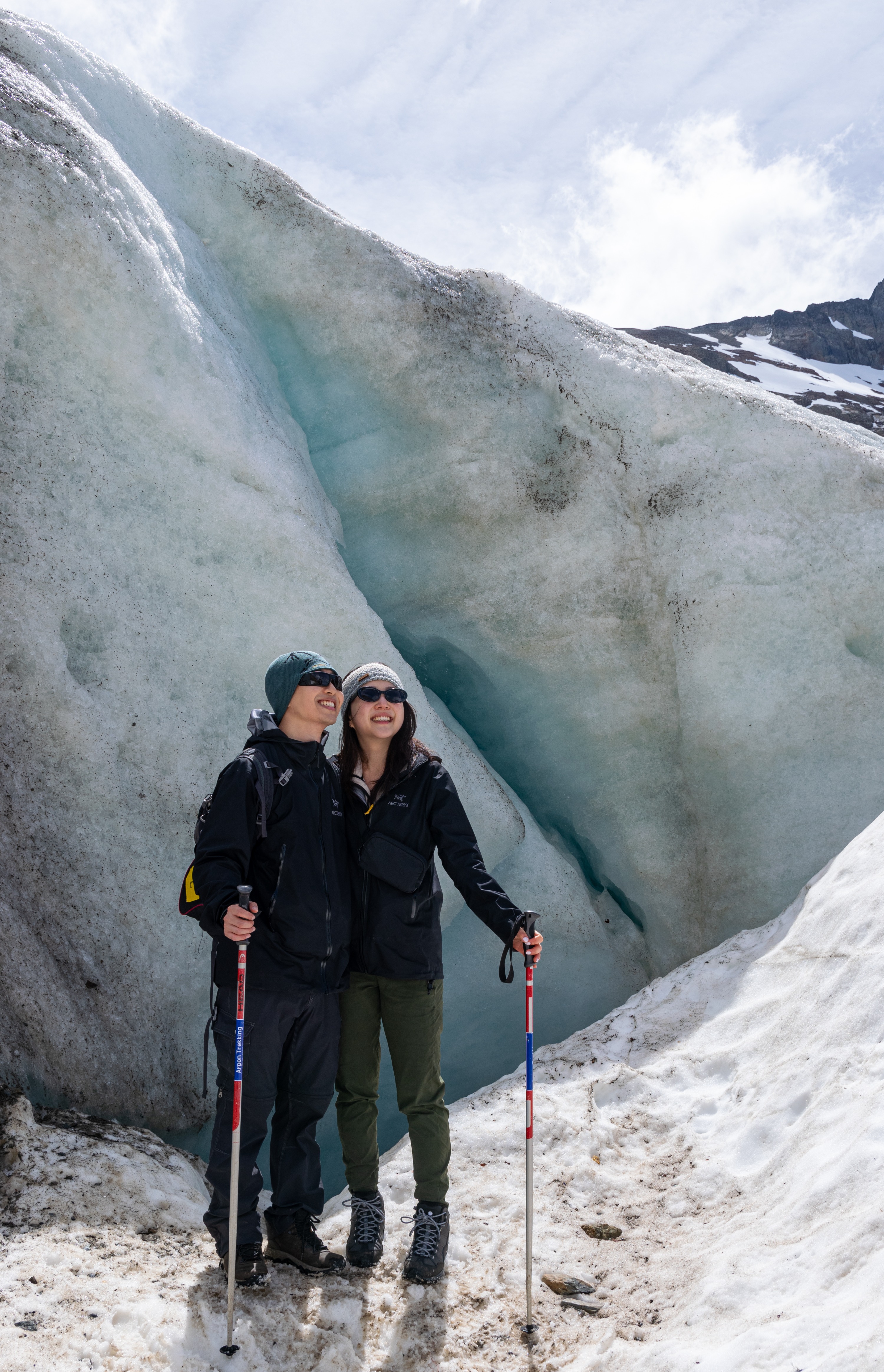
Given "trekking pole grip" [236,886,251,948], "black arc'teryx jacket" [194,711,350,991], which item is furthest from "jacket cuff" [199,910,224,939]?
"trekking pole grip" [236,886,251,948]

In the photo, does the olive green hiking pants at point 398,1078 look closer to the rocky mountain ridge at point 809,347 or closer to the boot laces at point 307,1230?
the boot laces at point 307,1230

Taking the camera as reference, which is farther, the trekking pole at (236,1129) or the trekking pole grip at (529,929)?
the trekking pole grip at (529,929)

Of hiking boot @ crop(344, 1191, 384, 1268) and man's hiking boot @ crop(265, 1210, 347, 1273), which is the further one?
hiking boot @ crop(344, 1191, 384, 1268)

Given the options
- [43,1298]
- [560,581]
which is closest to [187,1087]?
[43,1298]

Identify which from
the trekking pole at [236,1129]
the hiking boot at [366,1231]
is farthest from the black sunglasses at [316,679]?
the hiking boot at [366,1231]

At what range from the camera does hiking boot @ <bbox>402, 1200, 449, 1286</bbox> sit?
3520 mm

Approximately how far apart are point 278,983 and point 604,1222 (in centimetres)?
190

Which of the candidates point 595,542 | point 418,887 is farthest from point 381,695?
point 595,542

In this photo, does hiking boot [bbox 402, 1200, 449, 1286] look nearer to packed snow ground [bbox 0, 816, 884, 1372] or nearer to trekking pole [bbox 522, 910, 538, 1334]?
packed snow ground [bbox 0, 816, 884, 1372]

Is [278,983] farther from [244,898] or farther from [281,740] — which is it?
[281,740]

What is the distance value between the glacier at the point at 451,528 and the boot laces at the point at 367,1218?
7.90ft

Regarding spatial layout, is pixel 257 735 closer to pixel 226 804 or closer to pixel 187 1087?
pixel 226 804

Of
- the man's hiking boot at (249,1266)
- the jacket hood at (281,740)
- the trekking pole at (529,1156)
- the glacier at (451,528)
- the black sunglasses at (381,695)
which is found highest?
the glacier at (451,528)

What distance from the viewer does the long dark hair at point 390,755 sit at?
153 inches
